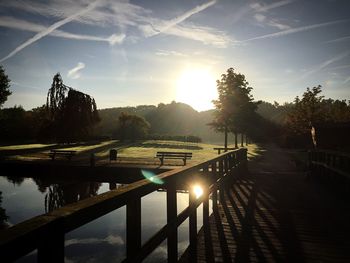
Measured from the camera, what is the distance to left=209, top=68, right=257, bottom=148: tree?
144 feet

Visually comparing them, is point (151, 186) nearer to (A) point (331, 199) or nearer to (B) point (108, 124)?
(A) point (331, 199)

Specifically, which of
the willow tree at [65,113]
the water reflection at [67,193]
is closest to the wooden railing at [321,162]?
the water reflection at [67,193]

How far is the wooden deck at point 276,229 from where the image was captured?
5.37 meters

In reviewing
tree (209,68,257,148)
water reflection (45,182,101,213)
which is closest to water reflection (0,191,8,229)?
water reflection (45,182,101,213)

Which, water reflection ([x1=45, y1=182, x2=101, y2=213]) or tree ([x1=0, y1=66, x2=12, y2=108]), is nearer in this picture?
water reflection ([x1=45, y1=182, x2=101, y2=213])

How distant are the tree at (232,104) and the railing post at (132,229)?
4169cm

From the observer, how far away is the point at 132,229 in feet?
9.87

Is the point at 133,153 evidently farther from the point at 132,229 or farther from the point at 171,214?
the point at 132,229

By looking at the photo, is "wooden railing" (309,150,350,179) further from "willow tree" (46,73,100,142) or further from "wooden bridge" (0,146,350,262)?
"willow tree" (46,73,100,142)

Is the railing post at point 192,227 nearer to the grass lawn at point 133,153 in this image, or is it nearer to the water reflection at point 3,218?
the water reflection at point 3,218

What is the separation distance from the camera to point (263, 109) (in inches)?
7849

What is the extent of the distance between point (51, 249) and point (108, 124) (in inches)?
6642

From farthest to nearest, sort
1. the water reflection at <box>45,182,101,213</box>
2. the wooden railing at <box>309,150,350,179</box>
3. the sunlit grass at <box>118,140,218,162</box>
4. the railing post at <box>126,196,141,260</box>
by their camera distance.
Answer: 1. the sunlit grass at <box>118,140,218,162</box>
2. the water reflection at <box>45,182,101,213</box>
3. the wooden railing at <box>309,150,350,179</box>
4. the railing post at <box>126,196,141,260</box>

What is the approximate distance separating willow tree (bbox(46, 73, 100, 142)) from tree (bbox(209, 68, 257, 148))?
21.9 metres
